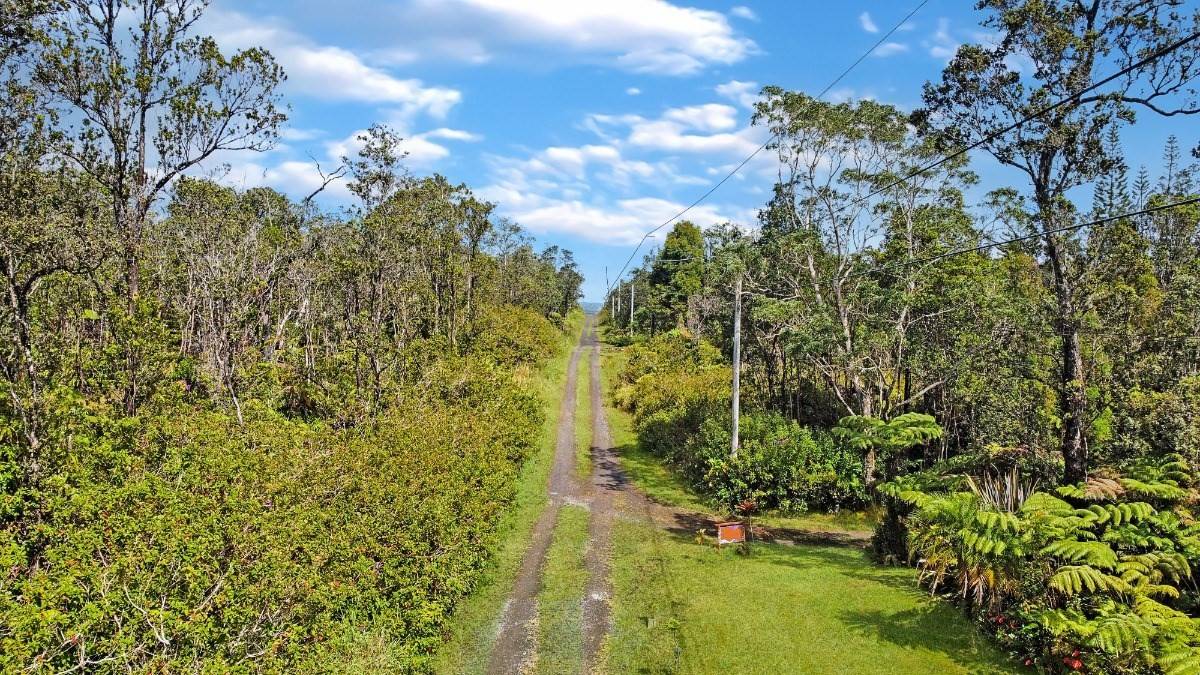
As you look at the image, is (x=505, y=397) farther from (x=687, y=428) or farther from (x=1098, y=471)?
(x=1098, y=471)

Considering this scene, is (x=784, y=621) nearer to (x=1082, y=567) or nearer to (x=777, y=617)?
(x=777, y=617)

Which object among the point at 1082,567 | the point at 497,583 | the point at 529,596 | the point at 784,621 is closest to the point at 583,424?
A: the point at 497,583

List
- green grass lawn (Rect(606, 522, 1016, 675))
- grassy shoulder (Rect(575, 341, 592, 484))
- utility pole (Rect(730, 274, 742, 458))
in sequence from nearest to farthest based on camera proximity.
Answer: green grass lawn (Rect(606, 522, 1016, 675)) < utility pole (Rect(730, 274, 742, 458)) < grassy shoulder (Rect(575, 341, 592, 484))

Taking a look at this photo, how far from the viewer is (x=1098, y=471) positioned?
13453 mm

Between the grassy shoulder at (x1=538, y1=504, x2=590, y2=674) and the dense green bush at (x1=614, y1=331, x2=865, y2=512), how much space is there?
228 inches

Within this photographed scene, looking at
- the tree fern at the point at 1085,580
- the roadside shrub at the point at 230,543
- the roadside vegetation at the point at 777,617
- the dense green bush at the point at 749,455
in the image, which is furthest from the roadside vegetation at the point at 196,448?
the tree fern at the point at 1085,580

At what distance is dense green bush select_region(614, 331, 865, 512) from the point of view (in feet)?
71.6

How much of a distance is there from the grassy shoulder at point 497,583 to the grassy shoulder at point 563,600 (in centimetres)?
87

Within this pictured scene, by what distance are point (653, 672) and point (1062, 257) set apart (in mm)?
12306

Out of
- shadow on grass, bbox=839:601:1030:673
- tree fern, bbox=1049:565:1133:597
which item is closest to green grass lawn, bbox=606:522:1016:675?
shadow on grass, bbox=839:601:1030:673

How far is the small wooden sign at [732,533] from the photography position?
16547 millimetres

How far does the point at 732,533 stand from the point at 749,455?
6.13m

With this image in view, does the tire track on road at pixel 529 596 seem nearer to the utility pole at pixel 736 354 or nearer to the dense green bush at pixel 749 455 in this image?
the dense green bush at pixel 749 455

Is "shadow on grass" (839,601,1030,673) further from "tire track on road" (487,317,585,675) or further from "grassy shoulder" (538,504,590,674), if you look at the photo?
"tire track on road" (487,317,585,675)
